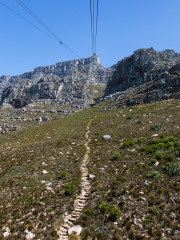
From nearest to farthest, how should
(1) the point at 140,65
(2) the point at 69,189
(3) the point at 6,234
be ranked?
(3) the point at 6,234 → (2) the point at 69,189 → (1) the point at 140,65

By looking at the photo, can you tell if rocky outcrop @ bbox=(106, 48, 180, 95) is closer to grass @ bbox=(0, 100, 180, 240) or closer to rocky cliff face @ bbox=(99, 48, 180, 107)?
rocky cliff face @ bbox=(99, 48, 180, 107)

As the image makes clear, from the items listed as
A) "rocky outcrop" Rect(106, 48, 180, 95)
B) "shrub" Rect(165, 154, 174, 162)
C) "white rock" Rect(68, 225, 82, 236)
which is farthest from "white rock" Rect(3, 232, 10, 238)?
"rocky outcrop" Rect(106, 48, 180, 95)

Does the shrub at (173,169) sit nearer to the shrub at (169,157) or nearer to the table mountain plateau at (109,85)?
the shrub at (169,157)

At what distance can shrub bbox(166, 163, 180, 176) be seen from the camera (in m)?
10.0

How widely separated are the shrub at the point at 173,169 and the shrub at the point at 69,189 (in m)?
7.33

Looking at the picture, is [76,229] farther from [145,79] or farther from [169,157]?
[145,79]

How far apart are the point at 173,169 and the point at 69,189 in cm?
805

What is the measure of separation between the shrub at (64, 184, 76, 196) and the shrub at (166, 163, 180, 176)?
7.33 metres

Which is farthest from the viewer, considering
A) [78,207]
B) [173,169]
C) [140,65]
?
[140,65]

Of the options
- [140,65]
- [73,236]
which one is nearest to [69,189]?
[73,236]

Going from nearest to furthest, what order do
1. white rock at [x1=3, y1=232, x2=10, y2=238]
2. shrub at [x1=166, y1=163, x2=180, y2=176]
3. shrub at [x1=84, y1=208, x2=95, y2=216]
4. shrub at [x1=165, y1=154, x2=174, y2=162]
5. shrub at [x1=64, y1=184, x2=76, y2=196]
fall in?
→ 1. white rock at [x1=3, y1=232, x2=10, y2=238]
2. shrub at [x1=84, y1=208, x2=95, y2=216]
3. shrub at [x1=64, y1=184, x2=76, y2=196]
4. shrub at [x1=166, y1=163, x2=180, y2=176]
5. shrub at [x1=165, y1=154, x2=174, y2=162]

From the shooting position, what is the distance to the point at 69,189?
1005 cm

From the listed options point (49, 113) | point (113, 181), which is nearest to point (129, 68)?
point (49, 113)

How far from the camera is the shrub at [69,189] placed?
992cm
